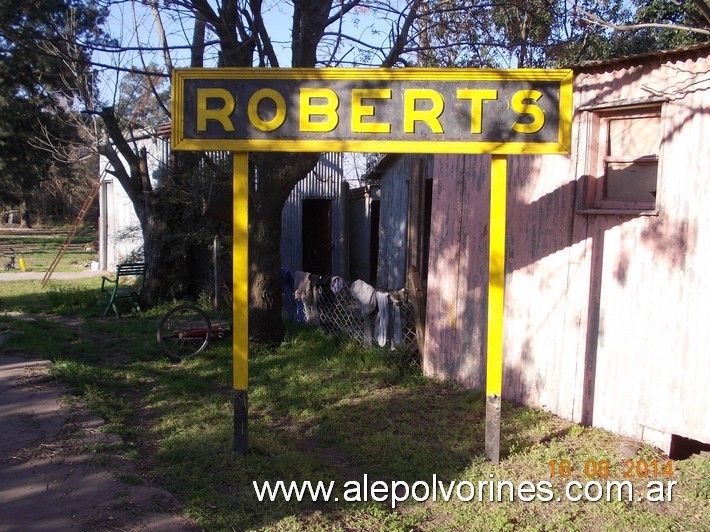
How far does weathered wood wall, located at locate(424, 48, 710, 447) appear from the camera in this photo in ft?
17.6

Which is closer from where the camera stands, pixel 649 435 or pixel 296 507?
pixel 296 507

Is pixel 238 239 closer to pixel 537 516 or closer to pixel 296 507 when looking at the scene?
pixel 296 507

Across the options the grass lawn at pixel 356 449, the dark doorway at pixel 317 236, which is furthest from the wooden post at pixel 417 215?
the dark doorway at pixel 317 236

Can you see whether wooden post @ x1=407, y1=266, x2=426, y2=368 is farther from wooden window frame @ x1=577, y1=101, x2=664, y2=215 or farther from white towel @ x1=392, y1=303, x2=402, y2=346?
wooden window frame @ x1=577, y1=101, x2=664, y2=215

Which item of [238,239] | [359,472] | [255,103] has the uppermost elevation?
[255,103]

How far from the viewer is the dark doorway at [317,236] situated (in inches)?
656

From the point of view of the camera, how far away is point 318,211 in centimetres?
1716

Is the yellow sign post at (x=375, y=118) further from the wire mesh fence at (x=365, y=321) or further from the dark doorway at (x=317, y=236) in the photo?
the dark doorway at (x=317, y=236)

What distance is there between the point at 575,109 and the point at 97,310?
10099 mm

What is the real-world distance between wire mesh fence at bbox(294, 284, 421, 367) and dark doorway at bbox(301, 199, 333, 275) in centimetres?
577

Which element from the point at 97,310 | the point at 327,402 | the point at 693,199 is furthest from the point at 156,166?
the point at 693,199

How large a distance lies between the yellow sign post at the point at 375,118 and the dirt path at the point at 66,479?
1.06m

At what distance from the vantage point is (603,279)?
604cm

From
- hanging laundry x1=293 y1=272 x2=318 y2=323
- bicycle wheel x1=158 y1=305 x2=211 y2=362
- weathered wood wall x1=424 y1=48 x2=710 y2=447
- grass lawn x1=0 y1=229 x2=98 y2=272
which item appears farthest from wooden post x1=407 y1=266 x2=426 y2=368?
grass lawn x1=0 y1=229 x2=98 y2=272
